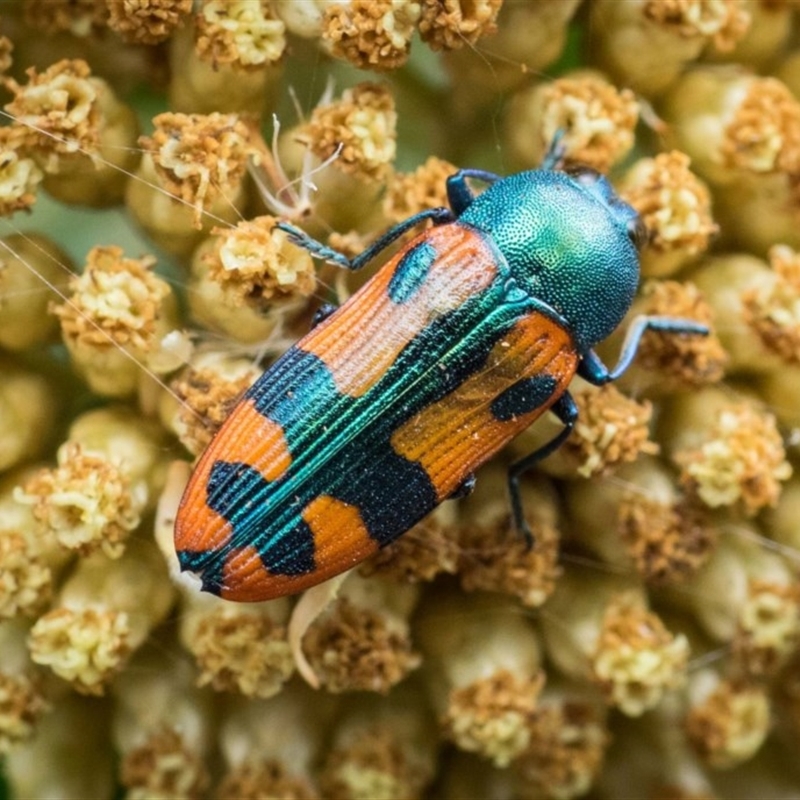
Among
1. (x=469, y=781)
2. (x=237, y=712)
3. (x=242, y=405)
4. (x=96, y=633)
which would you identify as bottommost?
(x=469, y=781)

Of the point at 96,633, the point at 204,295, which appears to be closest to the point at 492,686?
the point at 96,633

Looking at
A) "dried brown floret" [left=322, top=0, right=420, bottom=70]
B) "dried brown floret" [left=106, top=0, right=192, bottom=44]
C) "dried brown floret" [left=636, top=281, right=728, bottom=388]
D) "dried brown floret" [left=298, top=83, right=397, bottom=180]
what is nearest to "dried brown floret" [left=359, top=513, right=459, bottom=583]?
"dried brown floret" [left=636, top=281, right=728, bottom=388]

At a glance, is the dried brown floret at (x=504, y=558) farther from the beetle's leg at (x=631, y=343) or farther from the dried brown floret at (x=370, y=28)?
the dried brown floret at (x=370, y=28)

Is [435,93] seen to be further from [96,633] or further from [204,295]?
[96,633]

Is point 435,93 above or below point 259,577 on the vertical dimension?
above

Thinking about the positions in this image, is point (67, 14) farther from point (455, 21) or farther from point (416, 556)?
point (416, 556)

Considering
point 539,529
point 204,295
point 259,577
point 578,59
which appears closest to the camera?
point 259,577

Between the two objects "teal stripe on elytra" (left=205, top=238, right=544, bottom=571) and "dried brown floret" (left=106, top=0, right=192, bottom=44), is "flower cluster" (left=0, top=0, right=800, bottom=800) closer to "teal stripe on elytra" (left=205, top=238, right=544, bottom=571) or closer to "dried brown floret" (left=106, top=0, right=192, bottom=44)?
"dried brown floret" (left=106, top=0, right=192, bottom=44)
